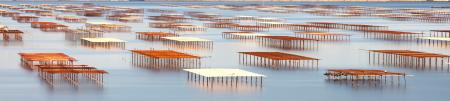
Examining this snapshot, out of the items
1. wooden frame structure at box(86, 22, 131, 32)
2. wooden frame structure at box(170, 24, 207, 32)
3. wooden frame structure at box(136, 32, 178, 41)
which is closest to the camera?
wooden frame structure at box(136, 32, 178, 41)

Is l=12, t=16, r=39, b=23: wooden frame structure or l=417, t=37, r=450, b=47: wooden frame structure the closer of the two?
l=417, t=37, r=450, b=47: wooden frame structure

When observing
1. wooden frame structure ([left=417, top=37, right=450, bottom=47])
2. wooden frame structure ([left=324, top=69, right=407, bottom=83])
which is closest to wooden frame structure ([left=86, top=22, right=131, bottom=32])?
wooden frame structure ([left=417, top=37, right=450, bottom=47])

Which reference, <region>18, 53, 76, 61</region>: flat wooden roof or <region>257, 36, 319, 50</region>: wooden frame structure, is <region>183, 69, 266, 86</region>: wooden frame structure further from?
<region>257, 36, 319, 50</region>: wooden frame structure

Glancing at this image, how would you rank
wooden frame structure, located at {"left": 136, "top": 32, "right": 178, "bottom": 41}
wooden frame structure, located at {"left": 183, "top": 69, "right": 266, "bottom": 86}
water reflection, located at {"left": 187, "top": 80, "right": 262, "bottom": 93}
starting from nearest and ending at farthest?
water reflection, located at {"left": 187, "top": 80, "right": 262, "bottom": 93} < wooden frame structure, located at {"left": 183, "top": 69, "right": 266, "bottom": 86} < wooden frame structure, located at {"left": 136, "top": 32, "right": 178, "bottom": 41}

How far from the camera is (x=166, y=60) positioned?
1718 inches

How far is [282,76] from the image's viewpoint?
38250 millimetres

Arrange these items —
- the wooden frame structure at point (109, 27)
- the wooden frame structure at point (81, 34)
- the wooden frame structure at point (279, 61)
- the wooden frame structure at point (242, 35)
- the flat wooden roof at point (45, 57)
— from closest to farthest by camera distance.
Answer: the flat wooden roof at point (45, 57)
the wooden frame structure at point (279, 61)
the wooden frame structure at point (81, 34)
the wooden frame structure at point (242, 35)
the wooden frame structure at point (109, 27)

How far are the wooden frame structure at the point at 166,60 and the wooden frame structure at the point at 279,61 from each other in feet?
7.56

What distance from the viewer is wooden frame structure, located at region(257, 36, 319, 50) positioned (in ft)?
181

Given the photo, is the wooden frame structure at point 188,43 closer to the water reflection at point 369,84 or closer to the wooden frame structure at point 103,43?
the wooden frame structure at point 103,43

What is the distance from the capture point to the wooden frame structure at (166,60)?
41.8 meters

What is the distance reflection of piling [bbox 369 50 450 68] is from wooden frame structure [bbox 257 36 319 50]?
747 centimetres

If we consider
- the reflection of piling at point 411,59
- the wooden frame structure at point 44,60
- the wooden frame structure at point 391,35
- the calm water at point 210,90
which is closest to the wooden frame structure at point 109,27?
the wooden frame structure at point 391,35

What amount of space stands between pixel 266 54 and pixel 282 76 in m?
7.26
